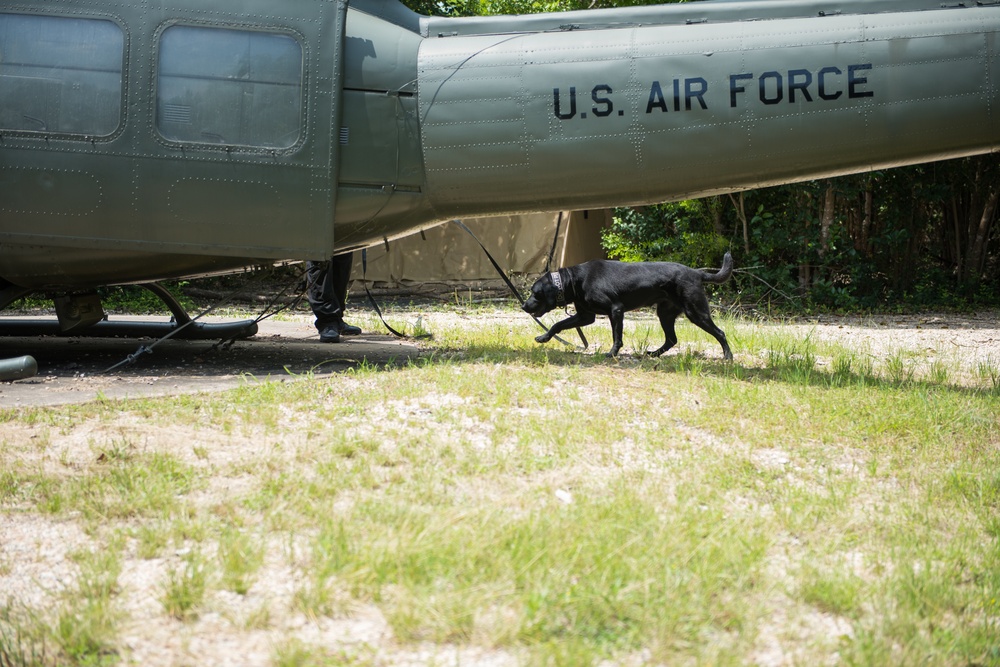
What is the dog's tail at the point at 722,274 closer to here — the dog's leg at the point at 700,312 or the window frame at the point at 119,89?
the dog's leg at the point at 700,312

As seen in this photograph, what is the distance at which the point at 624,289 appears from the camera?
6535mm

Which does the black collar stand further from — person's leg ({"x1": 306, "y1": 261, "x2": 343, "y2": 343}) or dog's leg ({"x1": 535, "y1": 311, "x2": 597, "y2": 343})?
person's leg ({"x1": 306, "y1": 261, "x2": 343, "y2": 343})

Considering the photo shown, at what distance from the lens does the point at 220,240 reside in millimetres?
5910

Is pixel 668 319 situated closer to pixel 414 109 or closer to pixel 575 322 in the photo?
pixel 575 322

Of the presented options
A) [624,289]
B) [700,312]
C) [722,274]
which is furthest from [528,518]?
[722,274]

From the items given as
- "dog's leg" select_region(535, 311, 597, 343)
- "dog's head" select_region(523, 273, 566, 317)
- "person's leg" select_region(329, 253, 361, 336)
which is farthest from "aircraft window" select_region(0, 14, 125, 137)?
"dog's leg" select_region(535, 311, 597, 343)

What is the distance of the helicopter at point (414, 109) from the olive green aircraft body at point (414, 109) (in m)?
0.01

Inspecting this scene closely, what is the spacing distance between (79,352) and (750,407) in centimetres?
536

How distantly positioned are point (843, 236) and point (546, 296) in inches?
288

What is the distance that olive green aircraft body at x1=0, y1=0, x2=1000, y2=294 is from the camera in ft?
18.4

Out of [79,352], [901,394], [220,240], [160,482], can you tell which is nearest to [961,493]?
[901,394]

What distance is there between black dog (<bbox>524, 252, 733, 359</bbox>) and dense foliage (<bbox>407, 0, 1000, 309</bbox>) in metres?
5.81

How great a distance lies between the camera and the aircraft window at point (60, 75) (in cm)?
567

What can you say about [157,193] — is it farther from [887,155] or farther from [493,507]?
[887,155]
